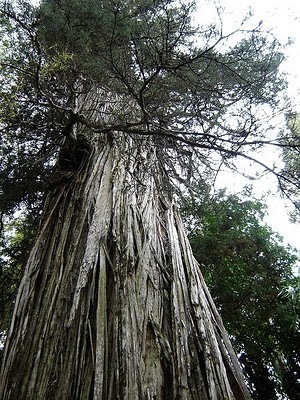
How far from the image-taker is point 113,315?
1.91 meters

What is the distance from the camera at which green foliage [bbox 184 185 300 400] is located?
4.51m

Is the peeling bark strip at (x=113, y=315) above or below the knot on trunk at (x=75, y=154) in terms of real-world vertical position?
below

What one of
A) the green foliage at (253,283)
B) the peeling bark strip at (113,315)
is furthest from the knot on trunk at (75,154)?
the green foliage at (253,283)

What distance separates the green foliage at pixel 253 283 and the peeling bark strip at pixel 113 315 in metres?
2.14

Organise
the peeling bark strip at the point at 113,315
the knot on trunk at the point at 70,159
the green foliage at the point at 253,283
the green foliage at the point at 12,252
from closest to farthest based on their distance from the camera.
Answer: the peeling bark strip at the point at 113,315 < the knot on trunk at the point at 70,159 < the green foliage at the point at 253,283 < the green foliage at the point at 12,252

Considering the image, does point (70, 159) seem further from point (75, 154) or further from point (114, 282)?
point (114, 282)

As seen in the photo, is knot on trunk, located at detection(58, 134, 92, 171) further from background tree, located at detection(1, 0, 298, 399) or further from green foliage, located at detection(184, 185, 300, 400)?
green foliage, located at detection(184, 185, 300, 400)

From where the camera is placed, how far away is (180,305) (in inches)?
82.2

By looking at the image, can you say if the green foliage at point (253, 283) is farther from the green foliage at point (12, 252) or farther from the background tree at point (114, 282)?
the green foliage at point (12, 252)

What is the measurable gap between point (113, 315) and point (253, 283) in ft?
10.8

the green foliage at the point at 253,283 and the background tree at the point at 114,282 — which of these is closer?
the background tree at the point at 114,282

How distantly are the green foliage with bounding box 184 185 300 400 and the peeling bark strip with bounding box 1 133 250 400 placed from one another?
2.14 metres

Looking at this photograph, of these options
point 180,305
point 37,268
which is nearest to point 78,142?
point 37,268

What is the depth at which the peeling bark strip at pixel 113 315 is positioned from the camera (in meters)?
1.64
